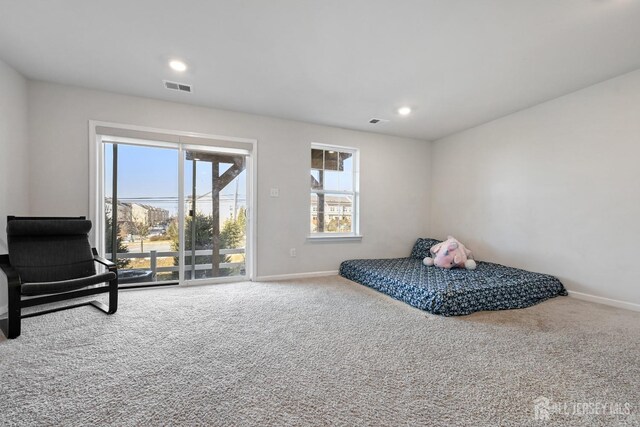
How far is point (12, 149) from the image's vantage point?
2.72 metres

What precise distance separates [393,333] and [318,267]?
2.17 m

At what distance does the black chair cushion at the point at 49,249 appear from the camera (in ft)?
8.18

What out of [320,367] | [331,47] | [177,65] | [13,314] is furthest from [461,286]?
[13,314]

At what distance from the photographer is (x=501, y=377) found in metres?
1.64

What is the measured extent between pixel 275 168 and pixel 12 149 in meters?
2.68

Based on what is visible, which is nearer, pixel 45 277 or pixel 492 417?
pixel 492 417

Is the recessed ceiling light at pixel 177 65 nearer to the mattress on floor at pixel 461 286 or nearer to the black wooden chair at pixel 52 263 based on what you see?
the black wooden chair at pixel 52 263

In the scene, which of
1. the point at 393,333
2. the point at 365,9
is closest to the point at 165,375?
the point at 393,333

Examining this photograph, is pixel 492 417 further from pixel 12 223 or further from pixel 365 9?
pixel 12 223

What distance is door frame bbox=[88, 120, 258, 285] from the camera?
320 centimetres

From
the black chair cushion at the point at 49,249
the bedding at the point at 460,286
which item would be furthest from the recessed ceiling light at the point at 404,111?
the black chair cushion at the point at 49,249

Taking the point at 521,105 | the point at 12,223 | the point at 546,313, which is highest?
the point at 521,105

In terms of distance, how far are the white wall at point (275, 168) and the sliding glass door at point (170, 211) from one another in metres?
0.35

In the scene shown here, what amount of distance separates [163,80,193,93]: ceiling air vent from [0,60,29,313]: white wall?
134 centimetres
